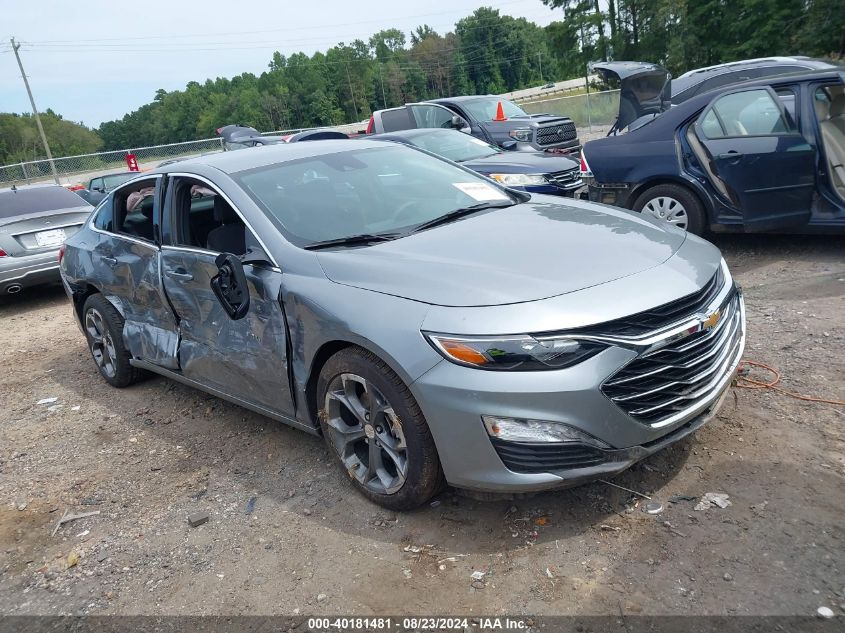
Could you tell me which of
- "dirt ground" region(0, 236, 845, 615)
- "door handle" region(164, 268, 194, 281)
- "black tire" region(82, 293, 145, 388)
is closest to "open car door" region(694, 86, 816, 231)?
"dirt ground" region(0, 236, 845, 615)

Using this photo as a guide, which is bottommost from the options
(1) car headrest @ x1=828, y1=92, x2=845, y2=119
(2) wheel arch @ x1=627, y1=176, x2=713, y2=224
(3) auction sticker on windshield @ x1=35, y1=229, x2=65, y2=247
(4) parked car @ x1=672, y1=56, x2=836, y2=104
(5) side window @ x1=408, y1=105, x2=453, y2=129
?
(2) wheel arch @ x1=627, y1=176, x2=713, y2=224

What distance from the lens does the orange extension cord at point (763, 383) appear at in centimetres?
377

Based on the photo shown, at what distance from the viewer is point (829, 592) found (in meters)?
2.44

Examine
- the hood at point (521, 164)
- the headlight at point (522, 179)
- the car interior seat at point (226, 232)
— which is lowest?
the headlight at point (522, 179)

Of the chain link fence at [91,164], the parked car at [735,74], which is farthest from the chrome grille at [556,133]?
the chain link fence at [91,164]

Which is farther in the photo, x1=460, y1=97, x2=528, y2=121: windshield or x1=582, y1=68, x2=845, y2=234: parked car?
x1=460, y1=97, x2=528, y2=121: windshield

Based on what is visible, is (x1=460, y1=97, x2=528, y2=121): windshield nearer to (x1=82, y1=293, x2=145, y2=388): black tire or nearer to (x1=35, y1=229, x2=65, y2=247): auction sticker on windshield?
(x1=35, y1=229, x2=65, y2=247): auction sticker on windshield

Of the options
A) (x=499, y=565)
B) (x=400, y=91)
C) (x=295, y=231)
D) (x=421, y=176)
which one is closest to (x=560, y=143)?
(x=421, y=176)

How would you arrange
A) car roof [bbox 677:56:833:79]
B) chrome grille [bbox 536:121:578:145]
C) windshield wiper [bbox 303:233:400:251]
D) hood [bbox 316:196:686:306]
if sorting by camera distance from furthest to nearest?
chrome grille [bbox 536:121:578:145] → car roof [bbox 677:56:833:79] → windshield wiper [bbox 303:233:400:251] → hood [bbox 316:196:686:306]

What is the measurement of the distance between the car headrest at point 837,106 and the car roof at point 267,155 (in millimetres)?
4011

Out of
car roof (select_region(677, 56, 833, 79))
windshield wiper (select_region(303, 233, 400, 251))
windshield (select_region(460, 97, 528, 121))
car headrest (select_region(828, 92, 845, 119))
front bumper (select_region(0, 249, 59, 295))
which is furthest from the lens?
windshield (select_region(460, 97, 528, 121))

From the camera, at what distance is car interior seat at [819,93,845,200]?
5855 mm

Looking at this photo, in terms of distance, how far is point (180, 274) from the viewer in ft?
13.9

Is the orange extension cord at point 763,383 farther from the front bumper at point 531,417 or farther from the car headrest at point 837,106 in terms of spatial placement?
the car headrest at point 837,106
